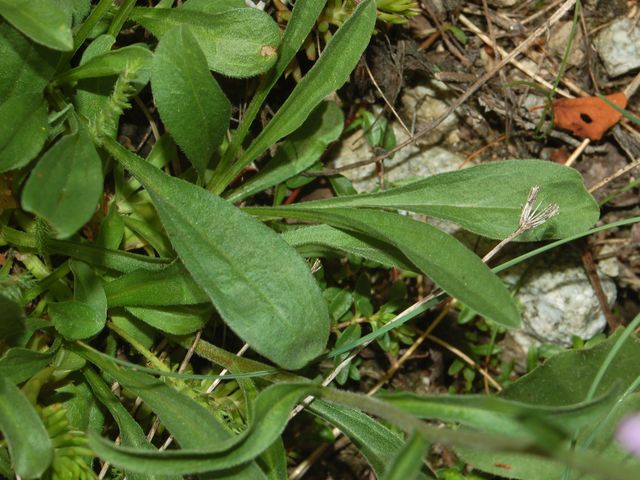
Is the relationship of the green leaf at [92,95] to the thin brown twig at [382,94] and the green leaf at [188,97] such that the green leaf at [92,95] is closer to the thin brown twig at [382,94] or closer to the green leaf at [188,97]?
the green leaf at [188,97]

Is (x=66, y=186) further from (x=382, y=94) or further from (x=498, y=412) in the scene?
(x=382, y=94)

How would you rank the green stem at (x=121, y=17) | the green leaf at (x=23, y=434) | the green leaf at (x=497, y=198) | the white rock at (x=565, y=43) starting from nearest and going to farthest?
the green leaf at (x=23, y=434) → the green stem at (x=121, y=17) → the green leaf at (x=497, y=198) → the white rock at (x=565, y=43)

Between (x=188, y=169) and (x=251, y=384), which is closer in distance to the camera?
(x=251, y=384)

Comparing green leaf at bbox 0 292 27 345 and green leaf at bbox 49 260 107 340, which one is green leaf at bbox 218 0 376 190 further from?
green leaf at bbox 0 292 27 345

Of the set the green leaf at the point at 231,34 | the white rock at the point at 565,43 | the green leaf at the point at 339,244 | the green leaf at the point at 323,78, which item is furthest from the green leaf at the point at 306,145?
the white rock at the point at 565,43

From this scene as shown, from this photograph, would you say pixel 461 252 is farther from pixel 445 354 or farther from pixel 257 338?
pixel 445 354

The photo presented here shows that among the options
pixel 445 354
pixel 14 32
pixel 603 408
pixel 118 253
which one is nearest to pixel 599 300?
pixel 445 354
